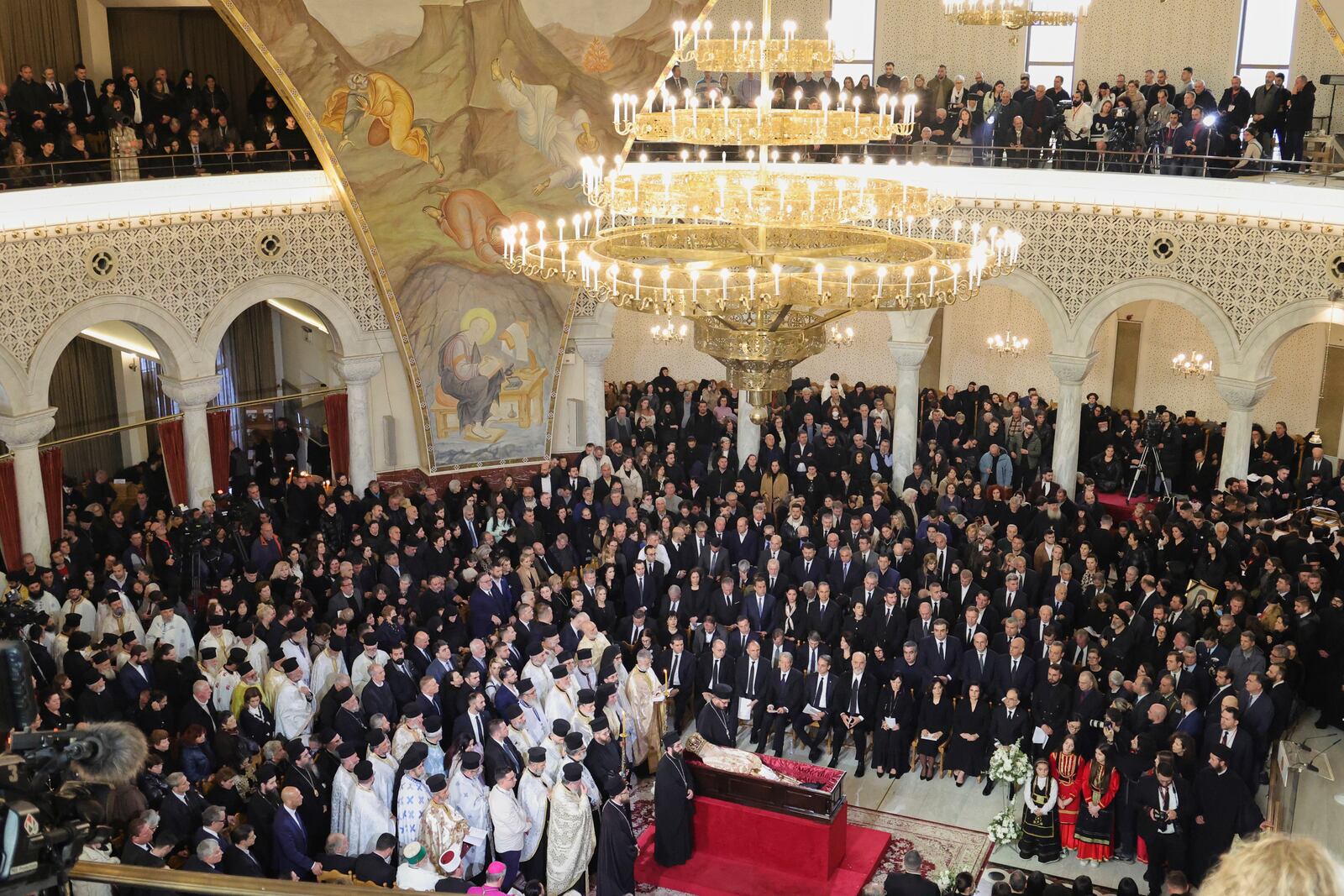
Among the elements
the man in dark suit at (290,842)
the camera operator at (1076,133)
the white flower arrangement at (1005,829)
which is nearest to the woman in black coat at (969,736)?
the white flower arrangement at (1005,829)

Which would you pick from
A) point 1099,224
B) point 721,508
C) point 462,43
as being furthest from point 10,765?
point 1099,224

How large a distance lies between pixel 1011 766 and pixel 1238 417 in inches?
314

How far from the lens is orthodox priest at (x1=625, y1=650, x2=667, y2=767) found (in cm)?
1188

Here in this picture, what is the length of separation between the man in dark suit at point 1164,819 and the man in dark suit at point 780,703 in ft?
10.3

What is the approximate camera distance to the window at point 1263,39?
18.6m

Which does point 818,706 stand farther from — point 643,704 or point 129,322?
point 129,322

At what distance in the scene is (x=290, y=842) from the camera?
905cm

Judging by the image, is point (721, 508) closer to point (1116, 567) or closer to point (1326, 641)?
point (1116, 567)

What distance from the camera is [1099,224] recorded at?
17078 mm

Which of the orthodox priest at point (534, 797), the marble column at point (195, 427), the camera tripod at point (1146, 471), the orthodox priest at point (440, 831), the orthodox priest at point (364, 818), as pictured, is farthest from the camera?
the camera tripod at point (1146, 471)

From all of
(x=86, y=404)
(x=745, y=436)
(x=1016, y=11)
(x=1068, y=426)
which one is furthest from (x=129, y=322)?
(x=1068, y=426)

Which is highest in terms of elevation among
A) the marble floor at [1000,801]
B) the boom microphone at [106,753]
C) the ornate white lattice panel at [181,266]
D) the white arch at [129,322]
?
the boom microphone at [106,753]

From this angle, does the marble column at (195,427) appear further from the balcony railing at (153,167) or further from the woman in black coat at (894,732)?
the woman in black coat at (894,732)

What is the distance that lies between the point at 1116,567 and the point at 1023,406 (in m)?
5.15
